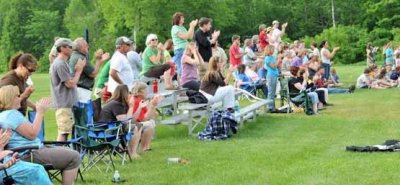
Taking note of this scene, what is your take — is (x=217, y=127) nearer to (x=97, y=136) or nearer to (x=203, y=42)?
(x=203, y=42)

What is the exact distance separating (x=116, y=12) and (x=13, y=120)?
57205 millimetres

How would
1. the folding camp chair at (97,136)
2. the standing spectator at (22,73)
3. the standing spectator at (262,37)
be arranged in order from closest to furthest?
the standing spectator at (22,73), the folding camp chair at (97,136), the standing spectator at (262,37)

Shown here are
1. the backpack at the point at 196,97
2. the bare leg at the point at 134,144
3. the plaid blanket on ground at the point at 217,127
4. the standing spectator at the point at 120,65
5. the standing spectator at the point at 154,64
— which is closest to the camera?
the bare leg at the point at 134,144

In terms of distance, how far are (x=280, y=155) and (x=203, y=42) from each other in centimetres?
438

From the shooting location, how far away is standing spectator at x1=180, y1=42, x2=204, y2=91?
1200cm

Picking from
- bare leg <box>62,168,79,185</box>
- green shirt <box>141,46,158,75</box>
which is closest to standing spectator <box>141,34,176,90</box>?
green shirt <box>141,46,158,75</box>

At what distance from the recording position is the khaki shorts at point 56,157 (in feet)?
21.5

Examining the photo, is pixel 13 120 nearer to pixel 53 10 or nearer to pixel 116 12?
pixel 116 12

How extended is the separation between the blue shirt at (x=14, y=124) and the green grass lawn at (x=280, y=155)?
150 cm

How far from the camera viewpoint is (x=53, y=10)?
87.9 meters

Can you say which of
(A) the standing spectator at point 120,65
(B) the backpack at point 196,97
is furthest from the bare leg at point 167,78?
(A) the standing spectator at point 120,65

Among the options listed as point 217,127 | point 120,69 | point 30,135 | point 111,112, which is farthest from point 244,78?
point 30,135

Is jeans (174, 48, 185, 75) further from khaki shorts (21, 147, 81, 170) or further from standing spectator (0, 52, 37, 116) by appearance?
khaki shorts (21, 147, 81, 170)

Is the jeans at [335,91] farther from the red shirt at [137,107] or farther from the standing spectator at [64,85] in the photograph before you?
the standing spectator at [64,85]
